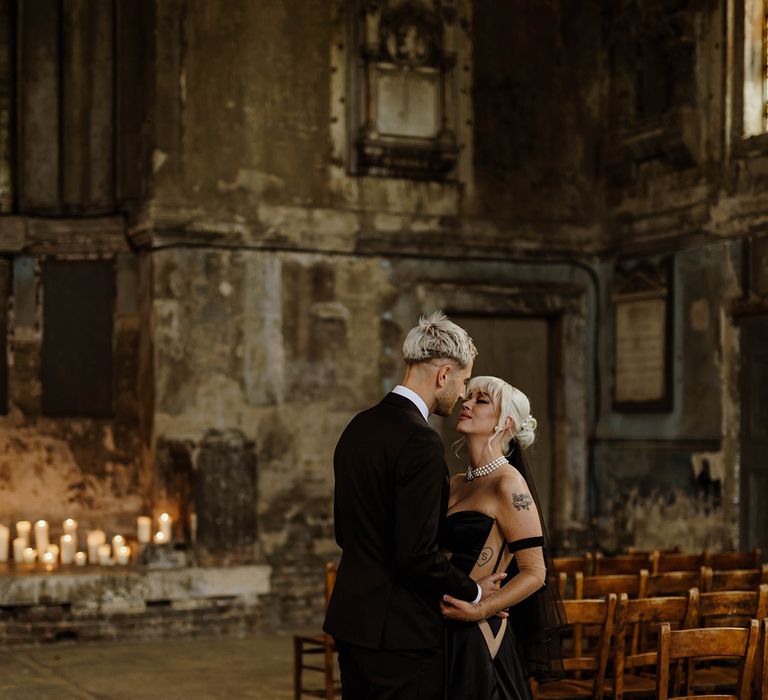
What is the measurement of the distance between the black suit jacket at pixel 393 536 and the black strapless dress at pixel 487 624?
0.59ft

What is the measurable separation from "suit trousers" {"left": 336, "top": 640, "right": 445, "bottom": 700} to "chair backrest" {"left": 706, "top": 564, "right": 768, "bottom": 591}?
128 inches

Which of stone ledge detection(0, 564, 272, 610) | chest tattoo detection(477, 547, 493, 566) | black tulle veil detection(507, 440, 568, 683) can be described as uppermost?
chest tattoo detection(477, 547, 493, 566)

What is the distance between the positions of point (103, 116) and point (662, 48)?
16.8 ft

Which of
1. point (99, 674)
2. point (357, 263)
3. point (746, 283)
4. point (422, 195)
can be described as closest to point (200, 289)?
point (357, 263)

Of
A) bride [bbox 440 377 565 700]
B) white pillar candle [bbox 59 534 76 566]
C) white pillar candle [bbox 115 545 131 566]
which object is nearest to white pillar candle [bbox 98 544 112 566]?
white pillar candle [bbox 115 545 131 566]

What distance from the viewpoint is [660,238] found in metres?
11.6

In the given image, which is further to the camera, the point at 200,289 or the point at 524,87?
the point at 524,87

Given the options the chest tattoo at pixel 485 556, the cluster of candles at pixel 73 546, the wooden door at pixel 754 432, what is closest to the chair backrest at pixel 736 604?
the chest tattoo at pixel 485 556

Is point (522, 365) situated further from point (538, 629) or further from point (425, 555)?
point (425, 555)

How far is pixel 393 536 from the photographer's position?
13.5 feet

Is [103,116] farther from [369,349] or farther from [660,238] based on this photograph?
[660,238]

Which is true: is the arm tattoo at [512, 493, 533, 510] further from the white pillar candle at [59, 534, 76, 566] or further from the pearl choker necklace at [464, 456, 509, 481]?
the white pillar candle at [59, 534, 76, 566]

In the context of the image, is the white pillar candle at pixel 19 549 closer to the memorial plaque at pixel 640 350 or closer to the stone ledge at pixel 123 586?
the stone ledge at pixel 123 586

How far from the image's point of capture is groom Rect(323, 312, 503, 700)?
401cm
